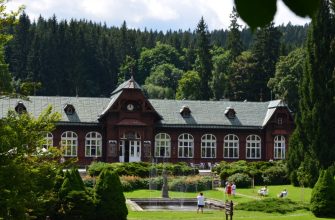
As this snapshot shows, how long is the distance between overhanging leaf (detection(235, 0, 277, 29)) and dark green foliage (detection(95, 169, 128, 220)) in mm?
21276

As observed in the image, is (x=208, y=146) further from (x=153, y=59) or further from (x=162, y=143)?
(x=153, y=59)

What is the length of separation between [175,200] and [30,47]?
70931 millimetres

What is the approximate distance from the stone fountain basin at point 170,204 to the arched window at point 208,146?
1905 cm

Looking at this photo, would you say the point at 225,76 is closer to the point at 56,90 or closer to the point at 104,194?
the point at 56,90

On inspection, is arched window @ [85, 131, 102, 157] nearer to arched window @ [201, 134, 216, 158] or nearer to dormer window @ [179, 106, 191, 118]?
dormer window @ [179, 106, 191, 118]

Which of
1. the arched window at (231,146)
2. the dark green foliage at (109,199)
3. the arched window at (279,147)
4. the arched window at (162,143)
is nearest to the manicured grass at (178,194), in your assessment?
the dark green foliage at (109,199)

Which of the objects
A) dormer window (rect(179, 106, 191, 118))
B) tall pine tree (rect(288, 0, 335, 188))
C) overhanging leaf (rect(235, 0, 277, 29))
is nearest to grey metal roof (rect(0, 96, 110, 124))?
dormer window (rect(179, 106, 191, 118))

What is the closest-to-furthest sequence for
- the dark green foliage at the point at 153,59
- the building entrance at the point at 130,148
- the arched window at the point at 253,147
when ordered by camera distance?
the building entrance at the point at 130,148 → the arched window at the point at 253,147 → the dark green foliage at the point at 153,59

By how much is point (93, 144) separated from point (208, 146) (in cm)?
936

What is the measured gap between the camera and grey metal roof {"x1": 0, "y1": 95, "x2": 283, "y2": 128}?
158 ft

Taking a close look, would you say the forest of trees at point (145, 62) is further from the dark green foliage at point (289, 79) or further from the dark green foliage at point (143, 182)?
the dark green foliage at point (143, 182)

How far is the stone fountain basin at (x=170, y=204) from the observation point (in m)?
28.6

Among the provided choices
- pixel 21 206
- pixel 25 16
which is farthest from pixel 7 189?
pixel 25 16

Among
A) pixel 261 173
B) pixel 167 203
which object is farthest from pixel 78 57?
pixel 167 203
